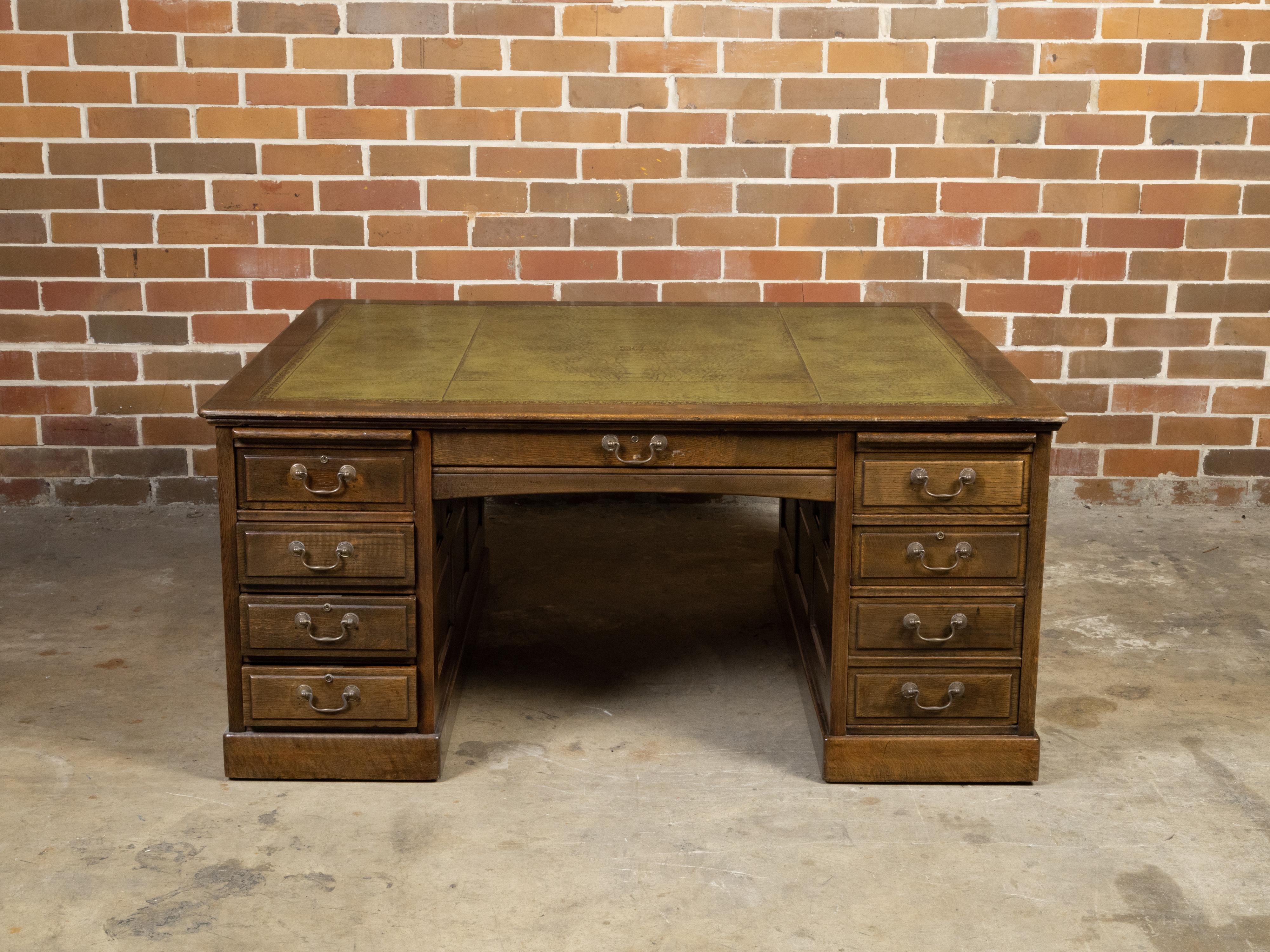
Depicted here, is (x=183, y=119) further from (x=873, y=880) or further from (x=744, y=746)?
(x=873, y=880)

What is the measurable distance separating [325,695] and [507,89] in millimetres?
2138

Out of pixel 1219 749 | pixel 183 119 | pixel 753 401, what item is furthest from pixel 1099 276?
pixel 183 119

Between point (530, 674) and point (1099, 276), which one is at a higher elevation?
point (1099, 276)

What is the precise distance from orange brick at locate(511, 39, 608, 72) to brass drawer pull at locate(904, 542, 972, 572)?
6.86 ft

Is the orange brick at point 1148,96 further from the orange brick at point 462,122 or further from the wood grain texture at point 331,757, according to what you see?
the wood grain texture at point 331,757

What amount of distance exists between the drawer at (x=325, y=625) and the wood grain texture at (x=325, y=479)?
7.3 inches

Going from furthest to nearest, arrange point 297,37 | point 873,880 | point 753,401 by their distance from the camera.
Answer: point 297,37, point 753,401, point 873,880

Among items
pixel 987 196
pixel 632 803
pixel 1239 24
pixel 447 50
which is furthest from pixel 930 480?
pixel 1239 24

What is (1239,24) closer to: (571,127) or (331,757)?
(571,127)

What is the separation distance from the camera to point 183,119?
13.4 feet

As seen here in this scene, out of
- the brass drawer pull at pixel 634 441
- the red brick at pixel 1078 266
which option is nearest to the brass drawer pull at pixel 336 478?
the brass drawer pull at pixel 634 441

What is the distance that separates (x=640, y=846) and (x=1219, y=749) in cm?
127

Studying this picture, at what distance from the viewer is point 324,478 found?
2.58 m

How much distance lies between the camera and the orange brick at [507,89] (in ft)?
13.4
